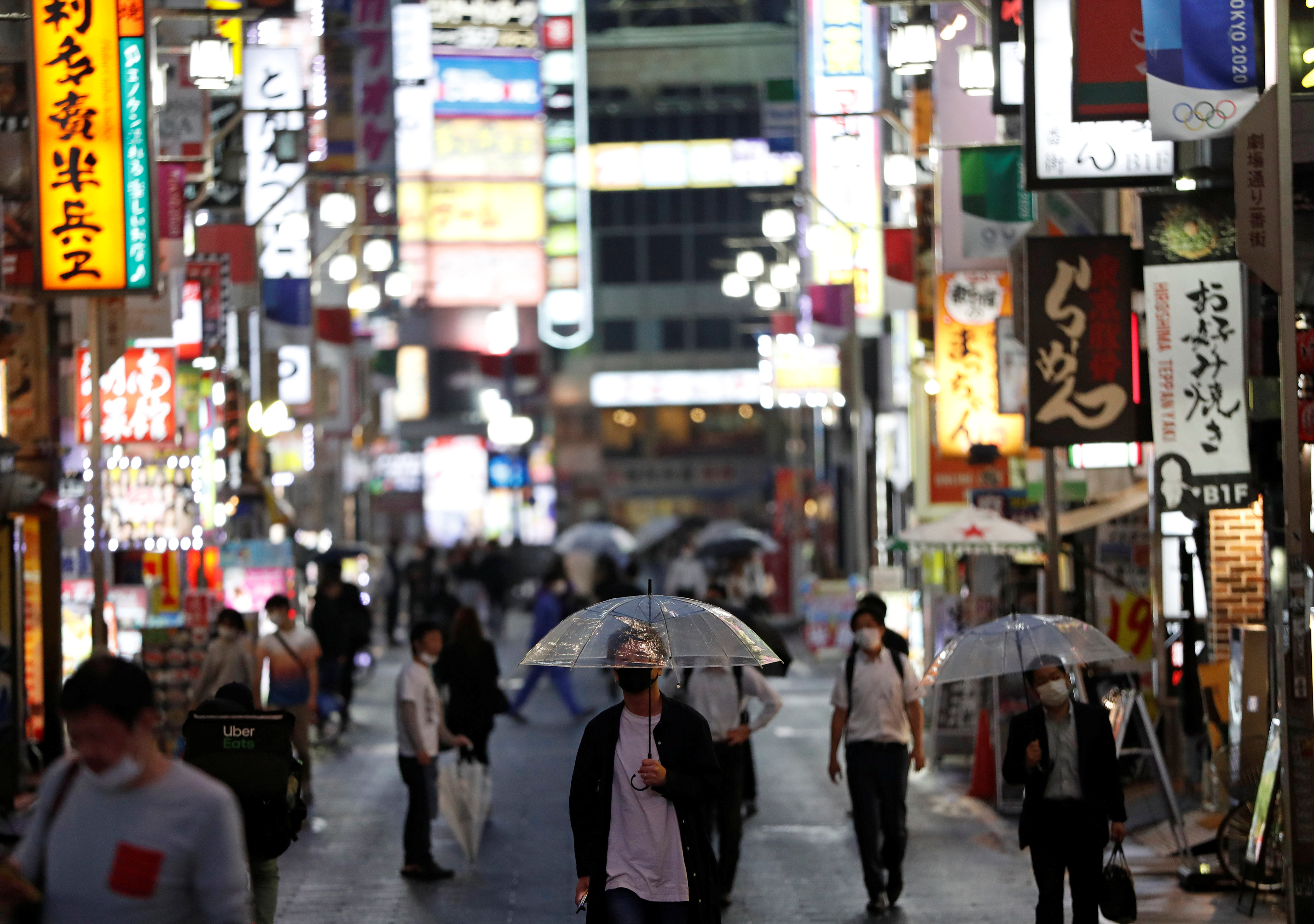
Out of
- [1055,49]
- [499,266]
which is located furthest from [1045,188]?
[499,266]

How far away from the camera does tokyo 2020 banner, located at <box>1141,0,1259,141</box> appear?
1059cm

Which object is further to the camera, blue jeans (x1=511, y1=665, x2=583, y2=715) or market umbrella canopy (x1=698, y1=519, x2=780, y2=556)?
market umbrella canopy (x1=698, y1=519, x2=780, y2=556)

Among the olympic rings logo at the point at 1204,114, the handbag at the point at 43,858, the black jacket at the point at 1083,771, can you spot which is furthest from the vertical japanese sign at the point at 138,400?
the handbag at the point at 43,858

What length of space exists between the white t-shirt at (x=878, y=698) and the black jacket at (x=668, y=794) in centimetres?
391

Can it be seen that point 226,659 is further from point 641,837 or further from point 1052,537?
point 641,837

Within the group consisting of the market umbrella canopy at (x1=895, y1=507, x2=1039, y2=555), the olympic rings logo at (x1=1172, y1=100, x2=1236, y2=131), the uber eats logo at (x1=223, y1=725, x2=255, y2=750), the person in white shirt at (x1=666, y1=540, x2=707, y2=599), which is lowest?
the person in white shirt at (x1=666, y1=540, x2=707, y2=599)

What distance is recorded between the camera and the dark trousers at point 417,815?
11.9m

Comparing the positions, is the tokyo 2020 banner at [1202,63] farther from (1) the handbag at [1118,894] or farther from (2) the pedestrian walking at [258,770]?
(2) the pedestrian walking at [258,770]

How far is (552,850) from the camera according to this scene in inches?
511

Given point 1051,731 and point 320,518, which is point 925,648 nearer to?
point 1051,731

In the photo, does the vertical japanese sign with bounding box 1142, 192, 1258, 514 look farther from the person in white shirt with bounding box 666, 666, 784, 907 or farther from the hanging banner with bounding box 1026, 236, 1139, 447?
the person in white shirt with bounding box 666, 666, 784, 907

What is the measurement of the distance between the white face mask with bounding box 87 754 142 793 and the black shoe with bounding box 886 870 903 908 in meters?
7.06

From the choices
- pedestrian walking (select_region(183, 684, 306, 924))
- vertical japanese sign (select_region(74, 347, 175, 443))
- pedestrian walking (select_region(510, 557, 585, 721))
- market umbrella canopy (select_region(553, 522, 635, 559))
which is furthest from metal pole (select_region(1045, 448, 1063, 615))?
market umbrella canopy (select_region(553, 522, 635, 559))

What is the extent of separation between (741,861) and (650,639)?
553 cm
